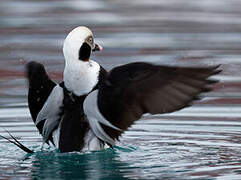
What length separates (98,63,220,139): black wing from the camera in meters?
7.14

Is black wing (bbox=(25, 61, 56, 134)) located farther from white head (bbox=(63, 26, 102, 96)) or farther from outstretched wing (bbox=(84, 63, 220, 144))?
outstretched wing (bbox=(84, 63, 220, 144))

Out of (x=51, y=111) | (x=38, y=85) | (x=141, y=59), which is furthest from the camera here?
(x=141, y=59)

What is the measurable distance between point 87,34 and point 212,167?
1.47m

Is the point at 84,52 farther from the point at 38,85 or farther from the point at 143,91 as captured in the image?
the point at 143,91

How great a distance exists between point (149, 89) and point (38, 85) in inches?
45.7

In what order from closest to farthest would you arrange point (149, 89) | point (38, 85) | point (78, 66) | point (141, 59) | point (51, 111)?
point (149, 89) → point (78, 66) → point (51, 111) → point (38, 85) → point (141, 59)

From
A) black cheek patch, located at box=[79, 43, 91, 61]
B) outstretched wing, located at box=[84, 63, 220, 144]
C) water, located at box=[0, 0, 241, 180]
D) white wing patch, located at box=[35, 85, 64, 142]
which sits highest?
black cheek patch, located at box=[79, 43, 91, 61]

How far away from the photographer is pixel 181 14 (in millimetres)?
16453

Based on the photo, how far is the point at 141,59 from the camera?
12562 millimetres

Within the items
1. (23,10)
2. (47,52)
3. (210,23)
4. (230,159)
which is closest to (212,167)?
(230,159)

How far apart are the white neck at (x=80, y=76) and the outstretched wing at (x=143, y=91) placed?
188 mm

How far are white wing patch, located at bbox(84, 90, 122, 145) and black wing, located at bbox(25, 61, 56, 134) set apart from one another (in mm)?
531

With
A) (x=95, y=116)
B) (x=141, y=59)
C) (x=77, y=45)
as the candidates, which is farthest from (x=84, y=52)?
(x=141, y=59)

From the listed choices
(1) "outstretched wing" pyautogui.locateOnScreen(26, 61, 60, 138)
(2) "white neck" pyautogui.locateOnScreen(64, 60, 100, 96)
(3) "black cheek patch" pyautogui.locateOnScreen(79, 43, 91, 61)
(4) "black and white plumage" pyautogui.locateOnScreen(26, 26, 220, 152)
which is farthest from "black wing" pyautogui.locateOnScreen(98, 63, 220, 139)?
(1) "outstretched wing" pyautogui.locateOnScreen(26, 61, 60, 138)
